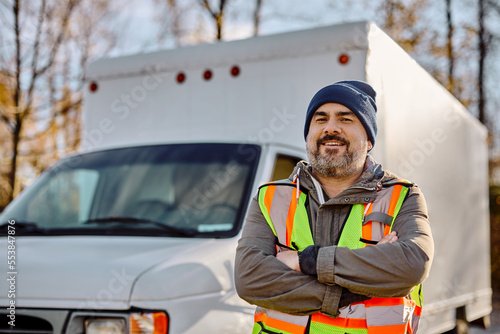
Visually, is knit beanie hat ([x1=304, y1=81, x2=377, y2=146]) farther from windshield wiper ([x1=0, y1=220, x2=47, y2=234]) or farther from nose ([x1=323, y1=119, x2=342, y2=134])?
windshield wiper ([x1=0, y1=220, x2=47, y2=234])

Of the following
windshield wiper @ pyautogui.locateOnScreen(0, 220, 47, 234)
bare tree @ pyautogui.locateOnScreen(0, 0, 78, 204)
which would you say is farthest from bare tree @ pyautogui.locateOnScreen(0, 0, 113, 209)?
windshield wiper @ pyautogui.locateOnScreen(0, 220, 47, 234)

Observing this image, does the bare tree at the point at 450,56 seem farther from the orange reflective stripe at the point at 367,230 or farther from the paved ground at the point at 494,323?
the orange reflective stripe at the point at 367,230

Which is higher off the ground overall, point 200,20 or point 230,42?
point 200,20

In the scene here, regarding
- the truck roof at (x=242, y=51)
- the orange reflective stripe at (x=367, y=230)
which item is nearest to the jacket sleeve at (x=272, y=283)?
the orange reflective stripe at (x=367, y=230)

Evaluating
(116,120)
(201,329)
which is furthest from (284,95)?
(201,329)

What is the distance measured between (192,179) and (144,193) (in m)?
0.37

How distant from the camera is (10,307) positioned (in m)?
2.94

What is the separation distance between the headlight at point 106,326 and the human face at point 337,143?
120cm

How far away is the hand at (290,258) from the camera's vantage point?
240 cm

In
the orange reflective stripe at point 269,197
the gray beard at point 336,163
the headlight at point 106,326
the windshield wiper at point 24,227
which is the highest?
the gray beard at point 336,163

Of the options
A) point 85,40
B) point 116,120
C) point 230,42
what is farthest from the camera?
point 85,40

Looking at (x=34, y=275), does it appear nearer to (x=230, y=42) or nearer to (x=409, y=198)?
(x=409, y=198)

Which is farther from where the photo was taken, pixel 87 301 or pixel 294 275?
pixel 87 301

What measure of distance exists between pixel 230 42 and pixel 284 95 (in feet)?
2.36
